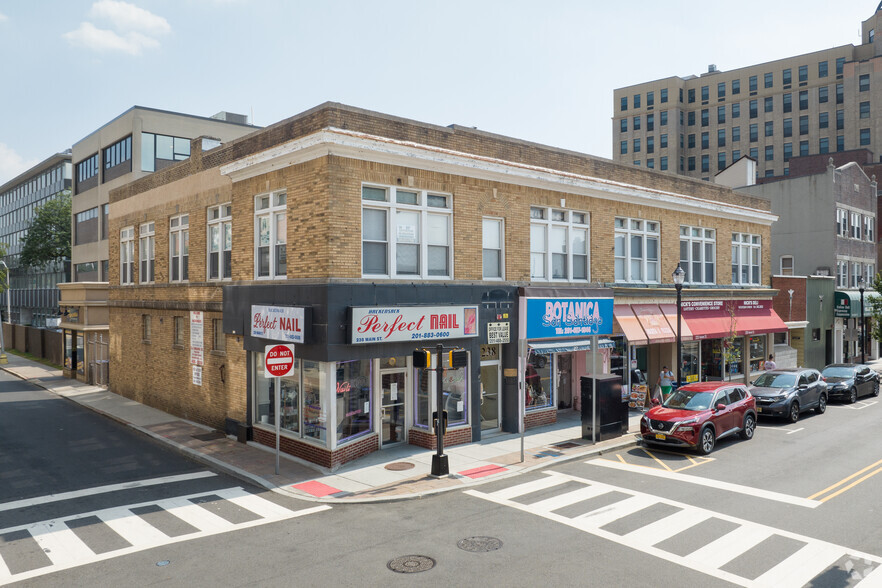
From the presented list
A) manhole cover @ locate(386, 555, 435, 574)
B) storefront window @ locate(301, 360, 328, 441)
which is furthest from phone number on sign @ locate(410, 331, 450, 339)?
manhole cover @ locate(386, 555, 435, 574)

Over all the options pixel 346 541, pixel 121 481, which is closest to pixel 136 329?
pixel 121 481

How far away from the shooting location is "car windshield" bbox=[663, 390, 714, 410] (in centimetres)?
1725

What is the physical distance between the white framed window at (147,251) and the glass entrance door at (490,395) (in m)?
14.4

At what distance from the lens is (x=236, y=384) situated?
1853cm

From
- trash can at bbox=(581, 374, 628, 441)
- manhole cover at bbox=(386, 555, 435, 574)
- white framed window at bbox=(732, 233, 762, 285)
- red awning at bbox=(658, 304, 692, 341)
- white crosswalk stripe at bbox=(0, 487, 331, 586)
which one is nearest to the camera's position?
manhole cover at bbox=(386, 555, 435, 574)

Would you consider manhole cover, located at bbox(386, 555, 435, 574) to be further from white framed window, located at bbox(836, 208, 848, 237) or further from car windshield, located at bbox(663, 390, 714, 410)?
white framed window, located at bbox(836, 208, 848, 237)

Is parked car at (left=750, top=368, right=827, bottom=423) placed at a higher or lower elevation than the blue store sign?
lower

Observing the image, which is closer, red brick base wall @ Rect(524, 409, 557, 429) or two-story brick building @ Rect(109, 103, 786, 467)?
two-story brick building @ Rect(109, 103, 786, 467)

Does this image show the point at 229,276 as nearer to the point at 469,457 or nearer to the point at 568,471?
the point at 469,457

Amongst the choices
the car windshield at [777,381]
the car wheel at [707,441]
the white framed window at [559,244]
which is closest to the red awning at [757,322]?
the car windshield at [777,381]

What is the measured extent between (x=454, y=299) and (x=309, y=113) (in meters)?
6.12

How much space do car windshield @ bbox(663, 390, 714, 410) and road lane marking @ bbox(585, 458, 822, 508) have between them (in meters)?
3.00

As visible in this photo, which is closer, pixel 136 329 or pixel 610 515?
pixel 610 515

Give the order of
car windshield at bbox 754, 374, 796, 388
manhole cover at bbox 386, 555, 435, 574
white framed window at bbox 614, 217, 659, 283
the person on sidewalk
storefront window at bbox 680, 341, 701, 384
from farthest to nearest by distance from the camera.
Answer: storefront window at bbox 680, 341, 701, 384
white framed window at bbox 614, 217, 659, 283
the person on sidewalk
car windshield at bbox 754, 374, 796, 388
manhole cover at bbox 386, 555, 435, 574
